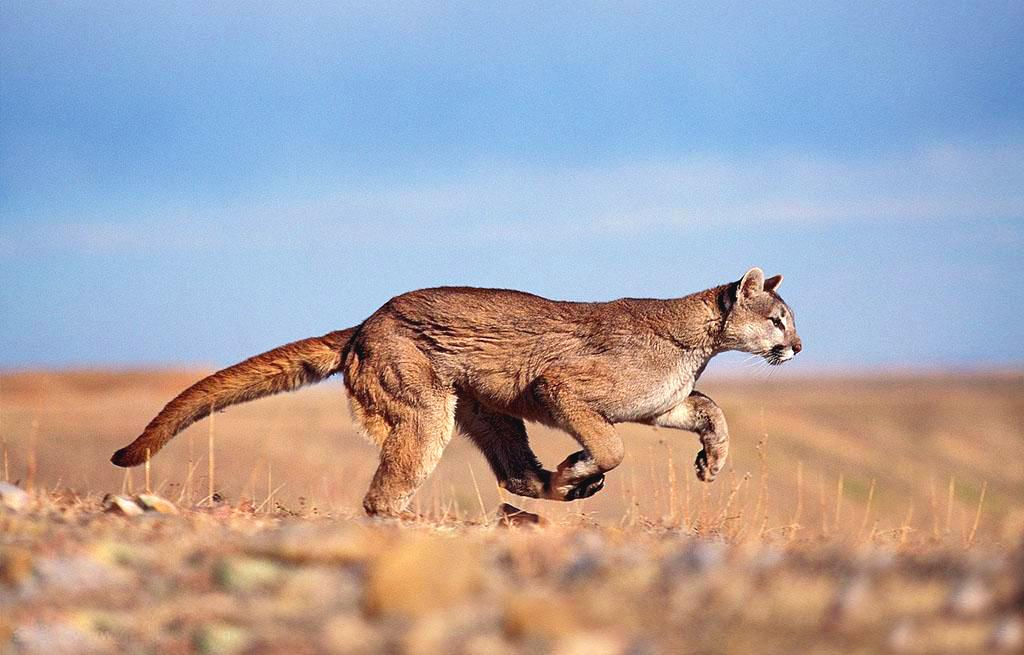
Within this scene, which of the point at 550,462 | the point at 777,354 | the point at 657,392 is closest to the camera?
the point at 657,392

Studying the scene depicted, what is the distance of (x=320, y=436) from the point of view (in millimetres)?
24812

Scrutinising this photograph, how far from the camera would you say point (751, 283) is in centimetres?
986

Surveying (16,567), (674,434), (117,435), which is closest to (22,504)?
(16,567)

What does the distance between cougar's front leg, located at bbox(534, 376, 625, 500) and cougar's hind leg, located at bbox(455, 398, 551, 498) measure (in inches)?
19.8

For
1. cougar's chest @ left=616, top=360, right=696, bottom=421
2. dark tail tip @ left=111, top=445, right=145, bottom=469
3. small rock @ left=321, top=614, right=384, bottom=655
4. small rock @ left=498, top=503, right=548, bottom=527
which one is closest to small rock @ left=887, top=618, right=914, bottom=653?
small rock @ left=321, top=614, right=384, bottom=655

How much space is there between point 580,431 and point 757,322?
6.67 feet

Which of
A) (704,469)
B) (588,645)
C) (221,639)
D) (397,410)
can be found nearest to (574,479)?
(704,469)

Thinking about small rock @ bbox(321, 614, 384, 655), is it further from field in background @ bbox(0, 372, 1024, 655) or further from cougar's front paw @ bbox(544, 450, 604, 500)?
cougar's front paw @ bbox(544, 450, 604, 500)

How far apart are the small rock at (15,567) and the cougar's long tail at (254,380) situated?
127 inches

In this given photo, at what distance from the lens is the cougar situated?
8.83 m

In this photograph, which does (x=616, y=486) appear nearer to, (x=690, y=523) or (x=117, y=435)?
(x=117, y=435)

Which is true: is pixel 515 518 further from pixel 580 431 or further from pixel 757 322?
pixel 757 322

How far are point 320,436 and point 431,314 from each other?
1623 cm

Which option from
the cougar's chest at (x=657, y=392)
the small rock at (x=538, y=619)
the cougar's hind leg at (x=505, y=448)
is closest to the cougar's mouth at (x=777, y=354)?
the cougar's chest at (x=657, y=392)
